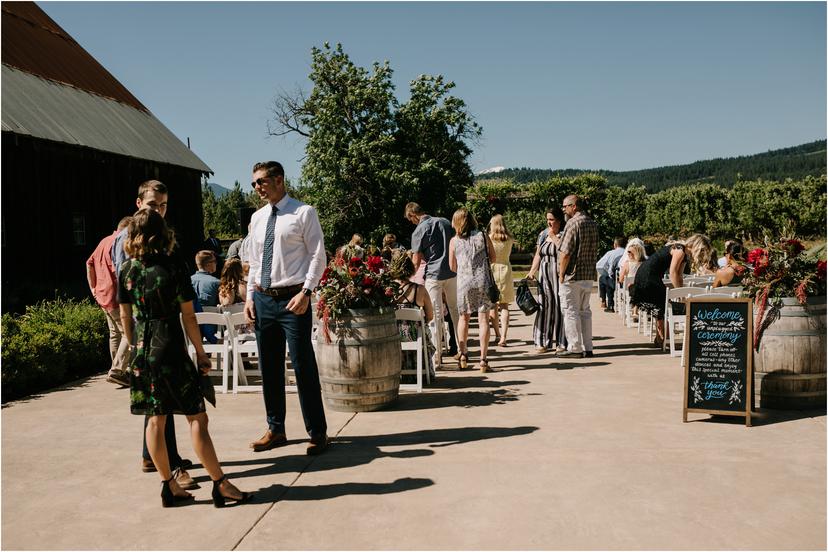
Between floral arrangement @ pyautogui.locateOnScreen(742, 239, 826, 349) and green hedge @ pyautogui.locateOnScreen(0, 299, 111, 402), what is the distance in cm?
716

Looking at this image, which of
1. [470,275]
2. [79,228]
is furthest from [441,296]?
[79,228]

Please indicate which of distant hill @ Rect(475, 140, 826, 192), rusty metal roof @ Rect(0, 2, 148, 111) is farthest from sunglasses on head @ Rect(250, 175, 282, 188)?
distant hill @ Rect(475, 140, 826, 192)

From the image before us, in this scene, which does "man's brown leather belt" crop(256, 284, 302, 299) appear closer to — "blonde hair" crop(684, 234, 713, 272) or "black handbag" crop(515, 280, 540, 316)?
"black handbag" crop(515, 280, 540, 316)

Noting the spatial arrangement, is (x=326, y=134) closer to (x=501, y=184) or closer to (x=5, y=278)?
(x=501, y=184)

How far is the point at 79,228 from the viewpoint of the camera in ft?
67.4

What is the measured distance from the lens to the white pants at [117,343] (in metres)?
7.67

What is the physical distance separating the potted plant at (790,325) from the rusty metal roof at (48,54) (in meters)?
20.6

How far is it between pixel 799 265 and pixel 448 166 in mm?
33377

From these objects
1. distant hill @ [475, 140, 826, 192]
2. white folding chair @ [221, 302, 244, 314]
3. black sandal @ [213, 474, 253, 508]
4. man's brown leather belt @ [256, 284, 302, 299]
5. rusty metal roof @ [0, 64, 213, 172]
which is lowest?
black sandal @ [213, 474, 253, 508]

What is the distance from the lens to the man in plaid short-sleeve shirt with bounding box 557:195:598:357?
9.09 meters

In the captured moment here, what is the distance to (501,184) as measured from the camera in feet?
105

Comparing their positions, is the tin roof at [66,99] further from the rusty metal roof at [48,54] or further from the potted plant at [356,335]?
the potted plant at [356,335]

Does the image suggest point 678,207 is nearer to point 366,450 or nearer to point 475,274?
point 475,274

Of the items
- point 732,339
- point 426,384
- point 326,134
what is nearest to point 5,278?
point 426,384
